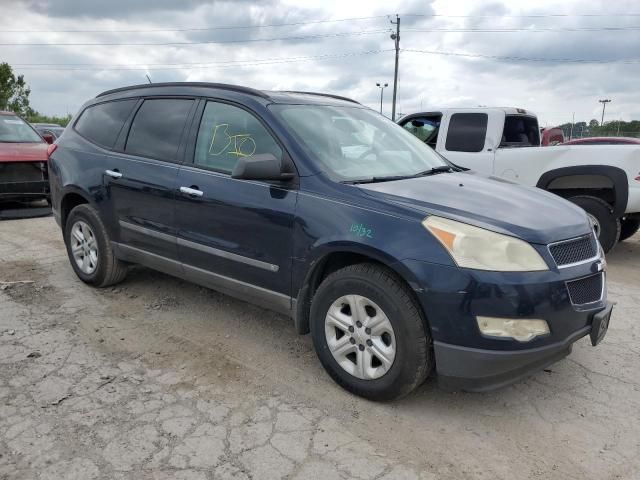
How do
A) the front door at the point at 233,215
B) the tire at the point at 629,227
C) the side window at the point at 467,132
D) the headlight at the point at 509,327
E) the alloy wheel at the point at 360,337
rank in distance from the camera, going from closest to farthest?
the headlight at the point at 509,327
the alloy wheel at the point at 360,337
the front door at the point at 233,215
the tire at the point at 629,227
the side window at the point at 467,132

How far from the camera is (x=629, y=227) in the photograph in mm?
7391

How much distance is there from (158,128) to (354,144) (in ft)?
5.43

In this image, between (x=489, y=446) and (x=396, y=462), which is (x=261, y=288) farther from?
(x=489, y=446)

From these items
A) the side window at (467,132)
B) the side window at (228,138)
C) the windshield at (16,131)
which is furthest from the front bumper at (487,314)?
the windshield at (16,131)

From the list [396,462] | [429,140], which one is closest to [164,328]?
[396,462]

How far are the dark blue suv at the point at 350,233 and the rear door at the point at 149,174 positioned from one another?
0.01 meters

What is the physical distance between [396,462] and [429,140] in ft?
19.7

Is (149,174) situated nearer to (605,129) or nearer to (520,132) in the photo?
(520,132)

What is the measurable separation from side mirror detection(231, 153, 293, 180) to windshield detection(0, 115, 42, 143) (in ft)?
26.0

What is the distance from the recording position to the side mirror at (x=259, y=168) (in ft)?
10.6

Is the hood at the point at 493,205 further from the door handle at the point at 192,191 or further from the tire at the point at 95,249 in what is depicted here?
the tire at the point at 95,249

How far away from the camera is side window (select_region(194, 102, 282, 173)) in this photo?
3668mm

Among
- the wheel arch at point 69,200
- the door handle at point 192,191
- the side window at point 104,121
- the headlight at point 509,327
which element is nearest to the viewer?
the headlight at point 509,327

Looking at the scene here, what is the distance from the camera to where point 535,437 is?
2861mm
